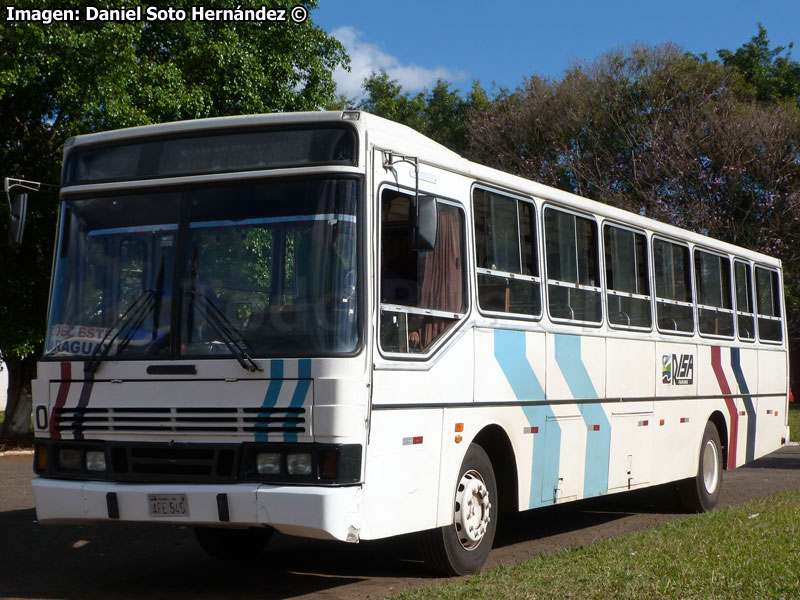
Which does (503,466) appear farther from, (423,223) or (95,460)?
(95,460)

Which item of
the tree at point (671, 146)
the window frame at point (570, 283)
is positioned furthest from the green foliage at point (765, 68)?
the window frame at point (570, 283)

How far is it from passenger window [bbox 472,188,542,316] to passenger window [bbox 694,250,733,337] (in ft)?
13.6

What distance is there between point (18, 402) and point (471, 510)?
15.3m

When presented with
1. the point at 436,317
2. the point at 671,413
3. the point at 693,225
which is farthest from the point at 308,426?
the point at 693,225

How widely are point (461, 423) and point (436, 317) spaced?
82 centimetres

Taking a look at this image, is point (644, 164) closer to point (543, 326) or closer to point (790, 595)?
point (543, 326)

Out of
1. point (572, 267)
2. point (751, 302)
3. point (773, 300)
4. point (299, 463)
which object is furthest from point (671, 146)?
point (299, 463)

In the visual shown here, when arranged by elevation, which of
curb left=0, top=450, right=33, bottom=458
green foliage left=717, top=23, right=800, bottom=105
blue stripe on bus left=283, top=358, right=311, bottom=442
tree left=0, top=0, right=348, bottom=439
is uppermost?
green foliage left=717, top=23, right=800, bottom=105

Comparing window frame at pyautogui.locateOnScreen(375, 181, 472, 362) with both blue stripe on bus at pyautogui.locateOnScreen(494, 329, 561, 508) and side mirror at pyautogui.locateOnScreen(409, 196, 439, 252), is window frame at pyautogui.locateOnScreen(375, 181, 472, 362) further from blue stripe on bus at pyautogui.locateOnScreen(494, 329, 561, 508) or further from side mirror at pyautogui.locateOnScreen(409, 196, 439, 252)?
blue stripe on bus at pyautogui.locateOnScreen(494, 329, 561, 508)

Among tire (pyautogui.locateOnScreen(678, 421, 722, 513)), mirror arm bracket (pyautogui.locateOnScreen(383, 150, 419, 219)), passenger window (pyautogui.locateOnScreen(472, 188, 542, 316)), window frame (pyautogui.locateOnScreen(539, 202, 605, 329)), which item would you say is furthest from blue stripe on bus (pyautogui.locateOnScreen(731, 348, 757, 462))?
mirror arm bracket (pyautogui.locateOnScreen(383, 150, 419, 219))

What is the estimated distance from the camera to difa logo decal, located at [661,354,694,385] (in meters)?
11.8

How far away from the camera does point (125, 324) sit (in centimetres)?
746

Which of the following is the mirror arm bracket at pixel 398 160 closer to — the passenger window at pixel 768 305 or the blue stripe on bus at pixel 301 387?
the blue stripe on bus at pixel 301 387

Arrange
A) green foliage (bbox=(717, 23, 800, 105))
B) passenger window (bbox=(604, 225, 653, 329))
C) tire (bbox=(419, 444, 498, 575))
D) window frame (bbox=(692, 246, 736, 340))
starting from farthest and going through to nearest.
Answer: green foliage (bbox=(717, 23, 800, 105))
window frame (bbox=(692, 246, 736, 340))
passenger window (bbox=(604, 225, 653, 329))
tire (bbox=(419, 444, 498, 575))
